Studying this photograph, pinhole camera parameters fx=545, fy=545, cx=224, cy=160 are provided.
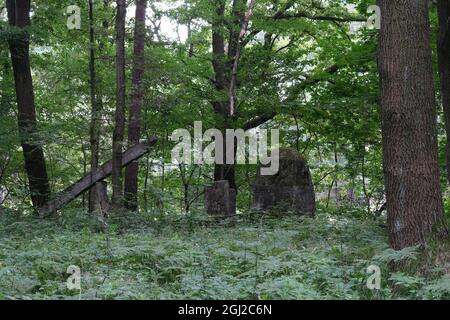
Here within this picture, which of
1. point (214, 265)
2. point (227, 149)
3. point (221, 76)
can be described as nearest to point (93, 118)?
point (214, 265)

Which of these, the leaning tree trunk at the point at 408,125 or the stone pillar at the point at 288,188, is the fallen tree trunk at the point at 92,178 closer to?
the stone pillar at the point at 288,188

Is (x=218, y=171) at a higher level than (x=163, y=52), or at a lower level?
lower

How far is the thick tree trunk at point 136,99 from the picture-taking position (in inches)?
495

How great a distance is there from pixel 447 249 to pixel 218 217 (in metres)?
5.99

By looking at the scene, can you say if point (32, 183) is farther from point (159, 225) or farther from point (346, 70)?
point (346, 70)

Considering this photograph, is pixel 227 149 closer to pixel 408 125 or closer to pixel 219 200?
pixel 219 200

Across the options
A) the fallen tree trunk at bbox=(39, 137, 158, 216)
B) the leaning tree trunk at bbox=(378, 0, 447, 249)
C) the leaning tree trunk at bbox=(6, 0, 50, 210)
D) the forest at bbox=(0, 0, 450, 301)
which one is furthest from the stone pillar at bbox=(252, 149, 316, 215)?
the leaning tree trunk at bbox=(378, 0, 447, 249)

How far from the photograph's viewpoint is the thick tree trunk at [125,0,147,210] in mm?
12562

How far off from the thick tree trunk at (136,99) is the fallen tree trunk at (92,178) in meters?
0.80

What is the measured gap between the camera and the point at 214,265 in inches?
254

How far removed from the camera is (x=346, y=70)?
626 inches
